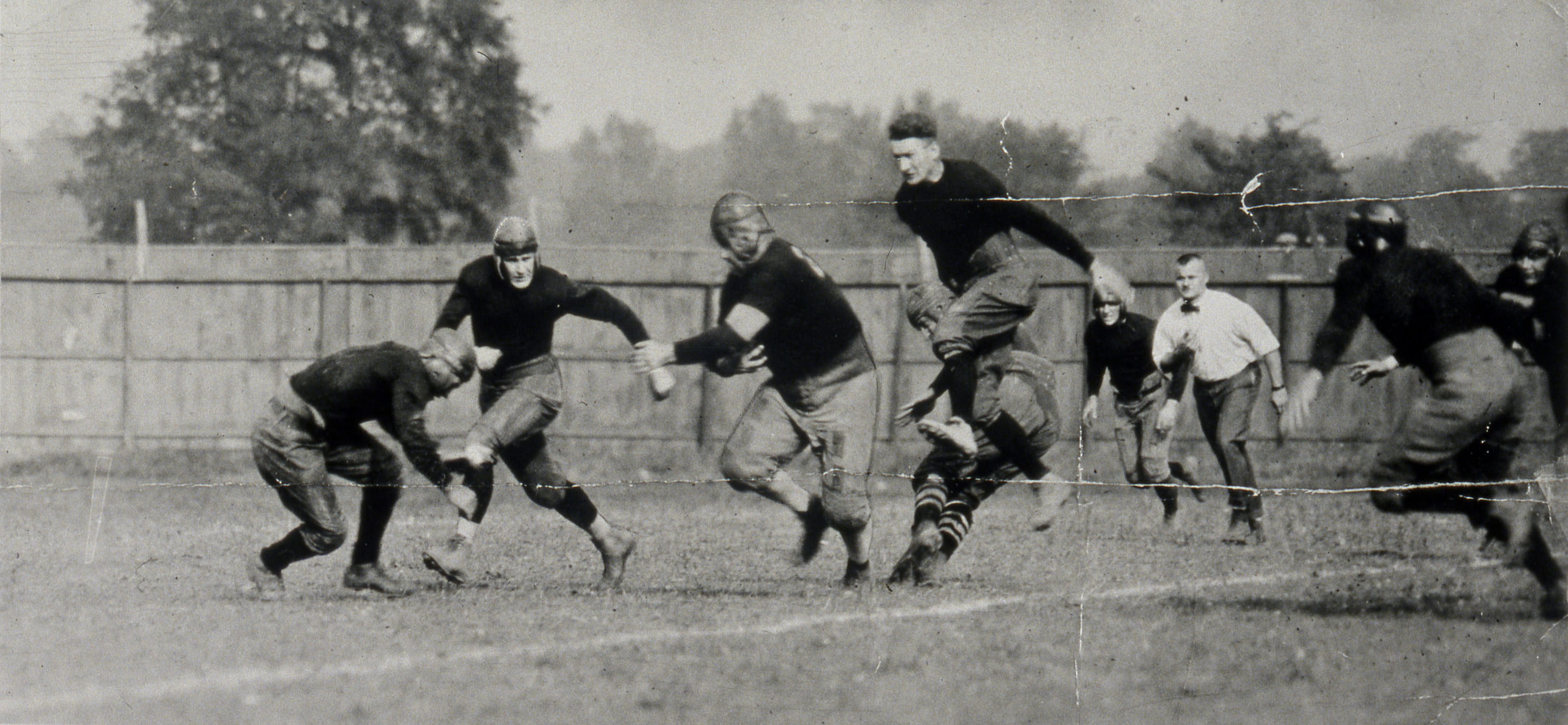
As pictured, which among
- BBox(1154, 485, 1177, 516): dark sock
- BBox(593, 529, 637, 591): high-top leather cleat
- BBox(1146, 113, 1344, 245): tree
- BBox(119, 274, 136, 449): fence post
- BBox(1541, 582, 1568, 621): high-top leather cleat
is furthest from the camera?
BBox(119, 274, 136, 449): fence post

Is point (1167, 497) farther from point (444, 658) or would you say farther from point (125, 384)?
point (125, 384)

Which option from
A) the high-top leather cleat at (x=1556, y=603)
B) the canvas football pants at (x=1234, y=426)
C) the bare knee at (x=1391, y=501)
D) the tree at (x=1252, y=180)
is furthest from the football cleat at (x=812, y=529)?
the high-top leather cleat at (x=1556, y=603)

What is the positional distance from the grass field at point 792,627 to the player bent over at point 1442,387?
228 mm

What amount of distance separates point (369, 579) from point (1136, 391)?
3.07m

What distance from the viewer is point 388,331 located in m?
5.58

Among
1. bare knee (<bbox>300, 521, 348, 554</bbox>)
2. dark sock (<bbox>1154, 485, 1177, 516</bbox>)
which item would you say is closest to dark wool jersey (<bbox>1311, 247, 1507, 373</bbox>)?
dark sock (<bbox>1154, 485, 1177, 516</bbox>)

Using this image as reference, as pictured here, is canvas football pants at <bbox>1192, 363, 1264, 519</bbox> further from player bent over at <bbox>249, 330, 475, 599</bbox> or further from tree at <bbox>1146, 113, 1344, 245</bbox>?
player bent over at <bbox>249, 330, 475, 599</bbox>

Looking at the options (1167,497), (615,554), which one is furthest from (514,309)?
(1167,497)

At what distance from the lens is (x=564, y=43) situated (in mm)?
5301

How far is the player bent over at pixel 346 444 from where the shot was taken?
5.05m

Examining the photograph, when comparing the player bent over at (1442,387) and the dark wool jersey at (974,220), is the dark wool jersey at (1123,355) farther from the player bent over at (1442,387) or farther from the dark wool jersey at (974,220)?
the player bent over at (1442,387)

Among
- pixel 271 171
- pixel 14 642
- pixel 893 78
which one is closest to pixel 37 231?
pixel 271 171

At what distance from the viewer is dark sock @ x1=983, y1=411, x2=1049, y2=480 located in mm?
5055

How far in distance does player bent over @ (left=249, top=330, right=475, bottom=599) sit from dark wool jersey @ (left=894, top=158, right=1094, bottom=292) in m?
1.93
